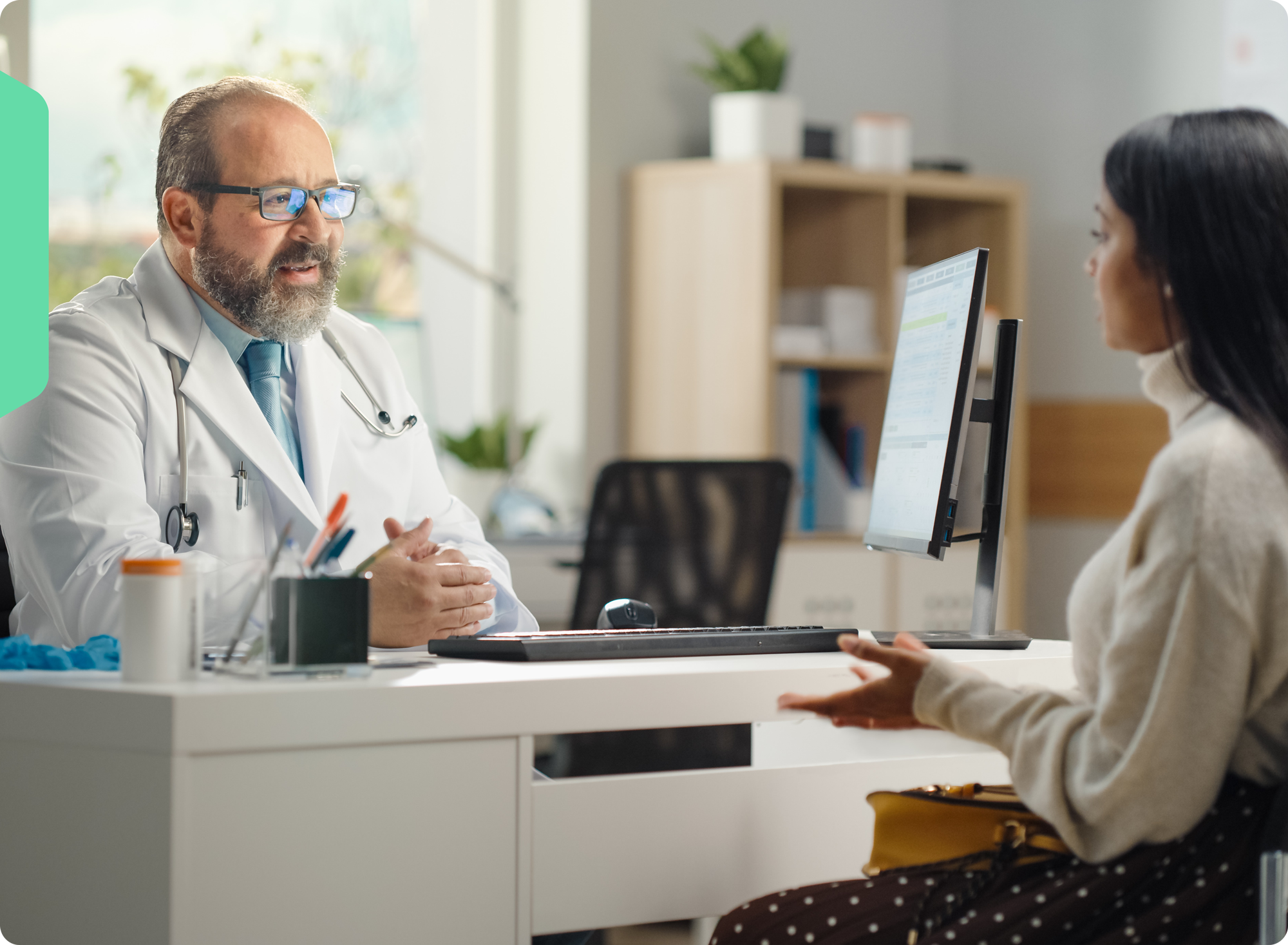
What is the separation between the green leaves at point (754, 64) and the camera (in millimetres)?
3809

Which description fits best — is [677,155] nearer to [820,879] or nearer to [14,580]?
[14,580]

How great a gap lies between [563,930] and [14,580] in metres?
0.99

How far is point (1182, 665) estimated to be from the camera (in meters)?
1.05

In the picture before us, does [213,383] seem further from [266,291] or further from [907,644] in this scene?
[907,644]

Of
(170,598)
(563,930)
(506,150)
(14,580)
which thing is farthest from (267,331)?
(506,150)

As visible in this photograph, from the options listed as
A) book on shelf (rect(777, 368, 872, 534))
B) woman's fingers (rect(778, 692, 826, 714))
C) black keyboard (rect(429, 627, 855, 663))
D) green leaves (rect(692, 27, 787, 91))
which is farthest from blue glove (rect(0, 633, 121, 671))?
green leaves (rect(692, 27, 787, 91))

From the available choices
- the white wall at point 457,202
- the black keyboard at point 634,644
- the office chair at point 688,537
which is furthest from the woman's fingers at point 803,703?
the white wall at point 457,202

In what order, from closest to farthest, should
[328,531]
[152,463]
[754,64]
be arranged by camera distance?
[328,531] → [152,463] → [754,64]

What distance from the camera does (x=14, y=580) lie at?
6.20 ft

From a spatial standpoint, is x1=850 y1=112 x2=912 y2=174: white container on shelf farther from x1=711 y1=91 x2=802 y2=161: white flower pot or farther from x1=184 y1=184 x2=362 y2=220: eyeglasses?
x1=184 y1=184 x2=362 y2=220: eyeglasses

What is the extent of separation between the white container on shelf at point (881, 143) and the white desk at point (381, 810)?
8.81ft

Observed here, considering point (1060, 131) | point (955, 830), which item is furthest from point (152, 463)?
point (1060, 131)

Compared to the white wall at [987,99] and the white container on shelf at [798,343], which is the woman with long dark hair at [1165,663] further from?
the white wall at [987,99]

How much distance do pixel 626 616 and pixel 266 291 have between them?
2.47 feet
